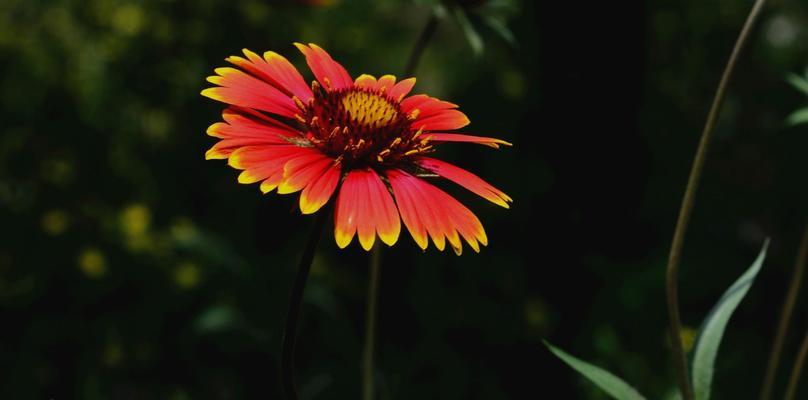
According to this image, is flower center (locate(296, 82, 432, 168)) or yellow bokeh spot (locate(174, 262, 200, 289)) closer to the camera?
flower center (locate(296, 82, 432, 168))

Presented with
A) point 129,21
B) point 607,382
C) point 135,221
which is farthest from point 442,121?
point 129,21

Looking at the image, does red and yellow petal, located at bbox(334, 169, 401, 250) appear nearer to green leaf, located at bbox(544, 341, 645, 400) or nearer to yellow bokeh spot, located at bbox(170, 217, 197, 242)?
green leaf, located at bbox(544, 341, 645, 400)

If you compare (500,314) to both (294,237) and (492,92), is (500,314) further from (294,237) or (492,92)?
(492,92)

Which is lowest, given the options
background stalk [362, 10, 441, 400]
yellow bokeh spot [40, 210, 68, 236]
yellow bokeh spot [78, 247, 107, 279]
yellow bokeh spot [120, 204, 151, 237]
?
yellow bokeh spot [78, 247, 107, 279]

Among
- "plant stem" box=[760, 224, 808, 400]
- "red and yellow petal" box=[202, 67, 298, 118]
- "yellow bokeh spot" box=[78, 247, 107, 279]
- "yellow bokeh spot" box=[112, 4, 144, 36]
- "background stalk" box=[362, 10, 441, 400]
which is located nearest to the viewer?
"red and yellow petal" box=[202, 67, 298, 118]

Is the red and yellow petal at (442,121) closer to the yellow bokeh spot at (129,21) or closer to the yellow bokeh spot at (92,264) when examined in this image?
the yellow bokeh spot at (92,264)

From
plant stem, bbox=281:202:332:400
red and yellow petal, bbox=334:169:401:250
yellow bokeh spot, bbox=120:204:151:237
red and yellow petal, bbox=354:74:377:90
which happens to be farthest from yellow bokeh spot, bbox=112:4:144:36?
plant stem, bbox=281:202:332:400
